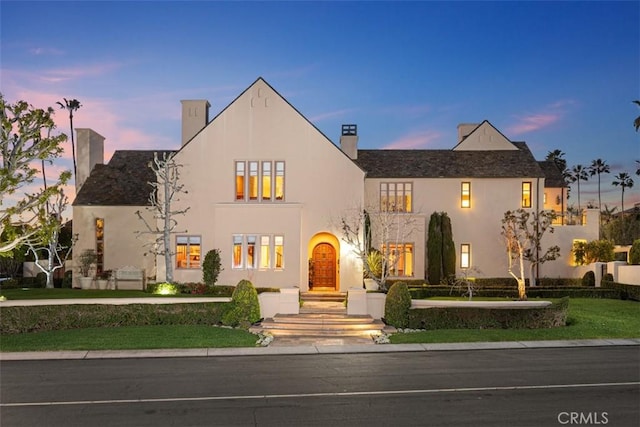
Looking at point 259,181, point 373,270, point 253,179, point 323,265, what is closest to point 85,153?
point 253,179

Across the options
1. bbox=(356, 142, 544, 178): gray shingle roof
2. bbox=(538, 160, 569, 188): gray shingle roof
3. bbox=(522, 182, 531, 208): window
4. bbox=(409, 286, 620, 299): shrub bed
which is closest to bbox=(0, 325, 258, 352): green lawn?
bbox=(409, 286, 620, 299): shrub bed

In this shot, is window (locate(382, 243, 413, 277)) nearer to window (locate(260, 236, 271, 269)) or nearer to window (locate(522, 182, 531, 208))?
window (locate(260, 236, 271, 269))

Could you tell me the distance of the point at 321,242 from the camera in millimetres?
31000

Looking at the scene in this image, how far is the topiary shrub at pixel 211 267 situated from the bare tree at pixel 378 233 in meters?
6.60

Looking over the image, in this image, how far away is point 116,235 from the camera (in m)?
34.3

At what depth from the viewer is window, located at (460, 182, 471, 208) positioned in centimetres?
3447

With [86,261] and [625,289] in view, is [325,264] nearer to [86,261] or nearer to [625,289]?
[86,261]

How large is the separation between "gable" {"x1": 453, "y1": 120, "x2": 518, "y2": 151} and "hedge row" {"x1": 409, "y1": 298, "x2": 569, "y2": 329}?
59.8 feet

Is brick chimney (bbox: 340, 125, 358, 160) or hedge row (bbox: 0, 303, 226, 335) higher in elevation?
brick chimney (bbox: 340, 125, 358, 160)

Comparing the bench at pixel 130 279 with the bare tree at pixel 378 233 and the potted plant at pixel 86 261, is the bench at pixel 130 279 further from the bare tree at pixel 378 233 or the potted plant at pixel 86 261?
the bare tree at pixel 378 233

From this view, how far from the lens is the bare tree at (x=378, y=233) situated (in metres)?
28.7

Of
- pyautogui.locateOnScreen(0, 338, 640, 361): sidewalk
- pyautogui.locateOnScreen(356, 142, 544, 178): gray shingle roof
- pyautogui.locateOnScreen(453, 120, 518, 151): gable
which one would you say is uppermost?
pyautogui.locateOnScreen(453, 120, 518, 151): gable

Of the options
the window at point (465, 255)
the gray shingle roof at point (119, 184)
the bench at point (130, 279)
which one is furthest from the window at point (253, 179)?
the window at point (465, 255)

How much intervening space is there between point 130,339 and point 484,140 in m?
27.6
